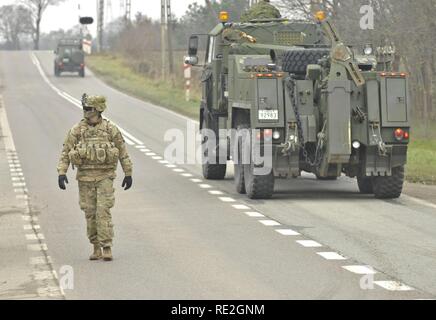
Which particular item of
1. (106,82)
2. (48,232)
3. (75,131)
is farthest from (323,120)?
(106,82)

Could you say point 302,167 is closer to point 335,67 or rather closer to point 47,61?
point 335,67

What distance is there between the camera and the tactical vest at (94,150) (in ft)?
44.2

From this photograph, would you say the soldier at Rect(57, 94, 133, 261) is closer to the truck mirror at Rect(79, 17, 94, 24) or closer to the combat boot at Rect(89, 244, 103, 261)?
the combat boot at Rect(89, 244, 103, 261)

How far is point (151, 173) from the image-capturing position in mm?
25156

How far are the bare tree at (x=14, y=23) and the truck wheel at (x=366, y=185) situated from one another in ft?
531

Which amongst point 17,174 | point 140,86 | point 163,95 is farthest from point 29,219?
point 140,86

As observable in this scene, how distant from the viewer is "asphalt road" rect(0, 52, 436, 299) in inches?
454

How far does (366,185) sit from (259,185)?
2125mm

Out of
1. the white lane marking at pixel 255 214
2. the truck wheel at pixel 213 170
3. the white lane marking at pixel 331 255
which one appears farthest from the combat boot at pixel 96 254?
the truck wheel at pixel 213 170

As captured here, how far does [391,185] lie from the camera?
19.8 metres

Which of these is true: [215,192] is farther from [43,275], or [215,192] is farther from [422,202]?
[43,275]

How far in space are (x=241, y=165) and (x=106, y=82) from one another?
163ft

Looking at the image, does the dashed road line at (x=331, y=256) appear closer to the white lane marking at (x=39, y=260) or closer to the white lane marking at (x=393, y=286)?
the white lane marking at (x=393, y=286)

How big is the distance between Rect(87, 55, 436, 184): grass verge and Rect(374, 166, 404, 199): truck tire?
120 inches
